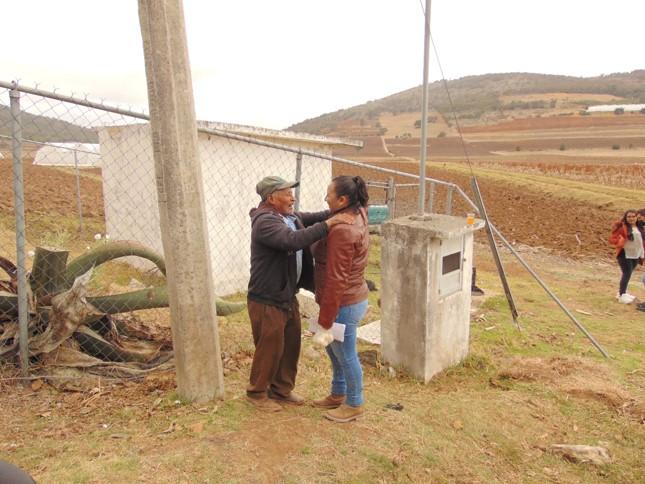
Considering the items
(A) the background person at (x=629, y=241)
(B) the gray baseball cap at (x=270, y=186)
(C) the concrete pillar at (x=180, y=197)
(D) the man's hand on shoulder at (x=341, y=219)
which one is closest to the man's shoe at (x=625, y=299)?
(A) the background person at (x=629, y=241)

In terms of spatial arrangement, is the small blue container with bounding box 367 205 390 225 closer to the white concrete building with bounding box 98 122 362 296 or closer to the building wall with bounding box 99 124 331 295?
the white concrete building with bounding box 98 122 362 296

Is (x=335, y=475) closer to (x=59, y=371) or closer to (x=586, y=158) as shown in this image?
(x=59, y=371)

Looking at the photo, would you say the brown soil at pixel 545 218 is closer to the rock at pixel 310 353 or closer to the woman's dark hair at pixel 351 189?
the rock at pixel 310 353

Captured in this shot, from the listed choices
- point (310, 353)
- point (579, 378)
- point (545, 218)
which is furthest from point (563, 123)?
point (310, 353)

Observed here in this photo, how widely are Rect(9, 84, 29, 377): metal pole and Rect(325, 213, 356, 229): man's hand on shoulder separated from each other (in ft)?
6.79

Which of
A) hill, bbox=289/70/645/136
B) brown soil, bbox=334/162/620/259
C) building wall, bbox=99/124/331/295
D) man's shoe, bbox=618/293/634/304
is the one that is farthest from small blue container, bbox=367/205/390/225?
hill, bbox=289/70/645/136

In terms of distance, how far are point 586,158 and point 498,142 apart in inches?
888

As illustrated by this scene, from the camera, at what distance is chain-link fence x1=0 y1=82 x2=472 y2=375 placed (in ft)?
12.1

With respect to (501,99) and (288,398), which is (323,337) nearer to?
(288,398)

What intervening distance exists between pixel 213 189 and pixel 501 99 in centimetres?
12030

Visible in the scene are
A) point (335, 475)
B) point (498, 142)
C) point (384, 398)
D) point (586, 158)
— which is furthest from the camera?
point (498, 142)

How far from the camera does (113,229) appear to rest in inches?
374

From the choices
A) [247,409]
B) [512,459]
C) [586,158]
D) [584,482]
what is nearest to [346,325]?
[247,409]

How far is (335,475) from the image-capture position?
290 centimetres
